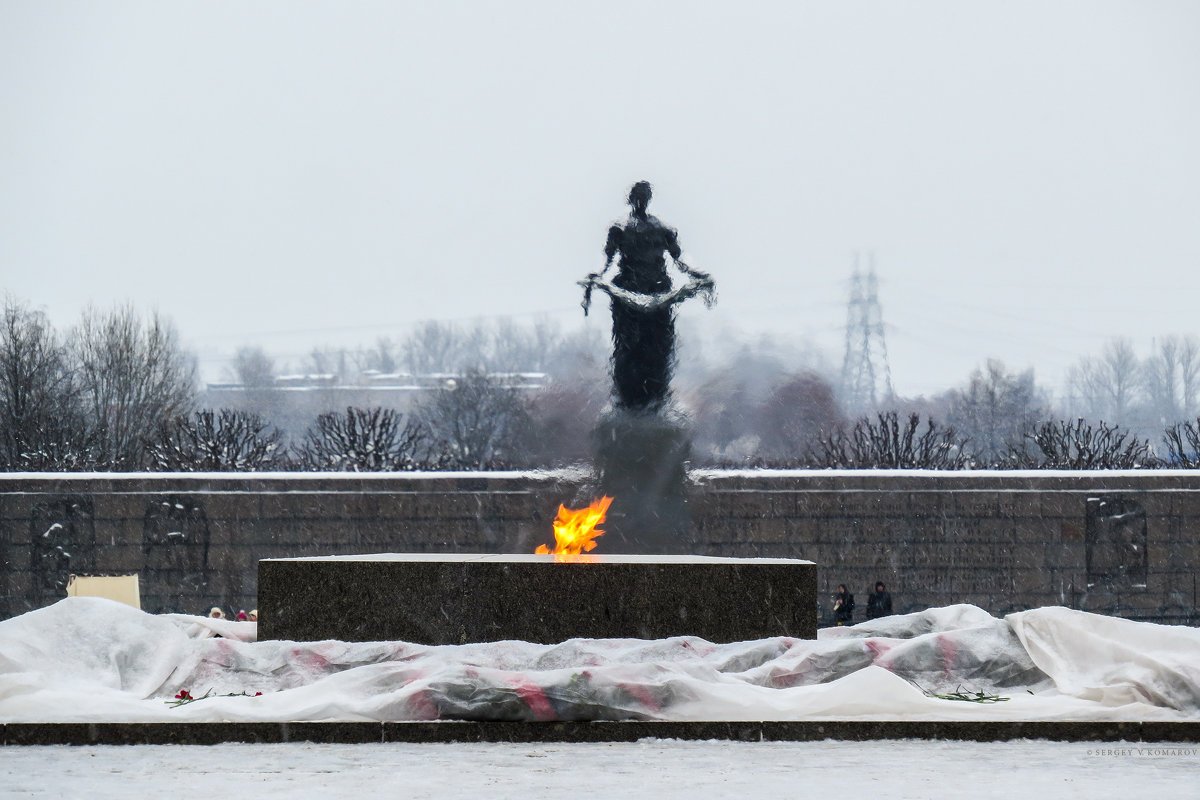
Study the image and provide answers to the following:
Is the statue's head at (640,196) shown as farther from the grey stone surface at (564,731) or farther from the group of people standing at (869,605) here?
the grey stone surface at (564,731)

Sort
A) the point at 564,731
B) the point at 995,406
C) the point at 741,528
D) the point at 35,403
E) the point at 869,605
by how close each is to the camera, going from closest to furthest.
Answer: the point at 564,731, the point at 869,605, the point at 741,528, the point at 35,403, the point at 995,406

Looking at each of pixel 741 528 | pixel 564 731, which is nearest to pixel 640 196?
pixel 741 528

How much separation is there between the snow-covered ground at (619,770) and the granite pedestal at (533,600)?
214 cm

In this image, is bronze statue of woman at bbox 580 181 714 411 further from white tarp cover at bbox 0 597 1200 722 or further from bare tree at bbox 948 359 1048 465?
bare tree at bbox 948 359 1048 465

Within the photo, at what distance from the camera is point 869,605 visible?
55.5 ft

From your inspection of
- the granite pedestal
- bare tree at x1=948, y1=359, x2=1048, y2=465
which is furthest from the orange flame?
bare tree at x1=948, y1=359, x2=1048, y2=465

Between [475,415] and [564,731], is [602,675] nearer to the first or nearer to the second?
[564,731]

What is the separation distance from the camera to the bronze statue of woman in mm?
14328

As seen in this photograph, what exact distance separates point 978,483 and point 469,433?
2779 cm

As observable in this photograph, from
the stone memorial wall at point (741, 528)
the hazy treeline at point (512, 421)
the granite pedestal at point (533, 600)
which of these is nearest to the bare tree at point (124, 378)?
the hazy treeline at point (512, 421)

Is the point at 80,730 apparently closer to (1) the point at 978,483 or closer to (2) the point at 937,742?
(2) the point at 937,742

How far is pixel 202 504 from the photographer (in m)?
18.9

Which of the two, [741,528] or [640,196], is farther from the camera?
[741,528]

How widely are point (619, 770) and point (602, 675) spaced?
1.19 m
